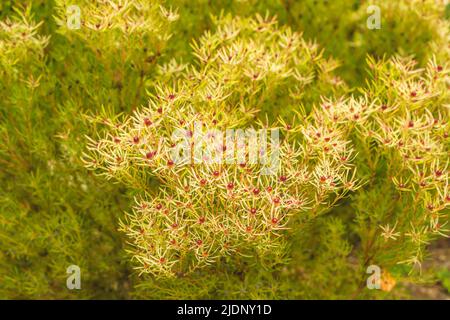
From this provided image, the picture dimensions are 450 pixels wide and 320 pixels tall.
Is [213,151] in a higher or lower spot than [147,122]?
lower

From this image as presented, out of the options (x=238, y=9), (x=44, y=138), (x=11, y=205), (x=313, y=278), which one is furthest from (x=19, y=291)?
(x=238, y=9)

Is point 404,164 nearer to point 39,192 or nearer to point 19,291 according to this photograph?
point 39,192

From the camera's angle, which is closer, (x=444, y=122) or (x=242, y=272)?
(x=444, y=122)

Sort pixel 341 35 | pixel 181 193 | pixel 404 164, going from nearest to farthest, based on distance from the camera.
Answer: pixel 181 193, pixel 404 164, pixel 341 35

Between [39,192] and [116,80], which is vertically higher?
[116,80]

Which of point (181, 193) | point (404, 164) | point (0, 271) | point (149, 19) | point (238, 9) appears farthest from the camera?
point (238, 9)
